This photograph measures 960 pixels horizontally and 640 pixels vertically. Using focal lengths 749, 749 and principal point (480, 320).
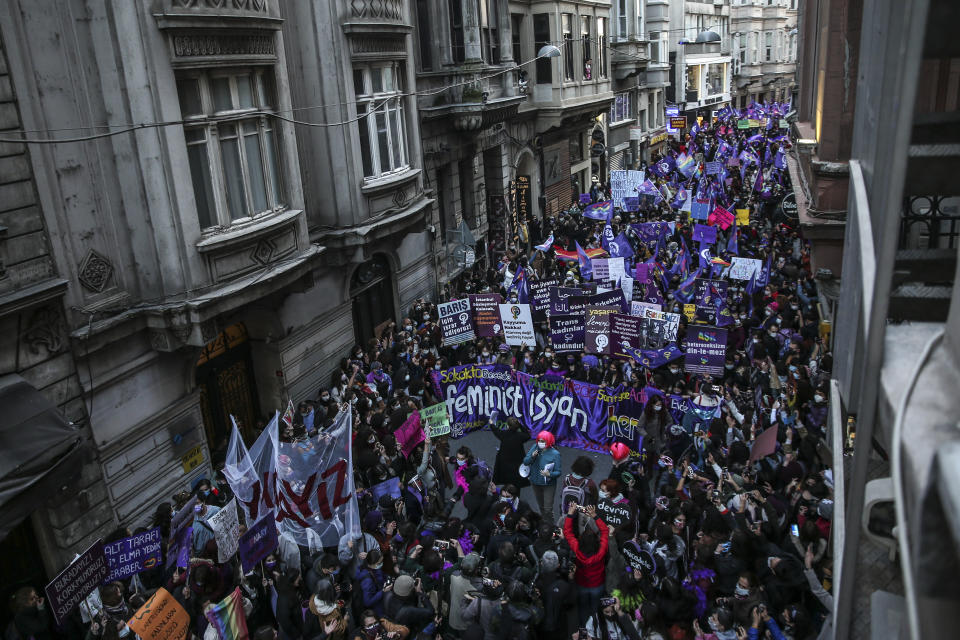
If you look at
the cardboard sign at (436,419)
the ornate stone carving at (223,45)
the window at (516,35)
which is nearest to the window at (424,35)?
the window at (516,35)

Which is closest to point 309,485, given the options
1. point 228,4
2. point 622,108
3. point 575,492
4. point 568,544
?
point 568,544

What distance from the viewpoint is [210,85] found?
1162 centimetres

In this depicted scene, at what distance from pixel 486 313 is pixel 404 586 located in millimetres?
8336

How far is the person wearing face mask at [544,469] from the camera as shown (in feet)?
32.9

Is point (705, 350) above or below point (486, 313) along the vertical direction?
below

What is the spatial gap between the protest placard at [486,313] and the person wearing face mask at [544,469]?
199 inches

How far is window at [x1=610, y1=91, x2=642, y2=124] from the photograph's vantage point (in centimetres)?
4103

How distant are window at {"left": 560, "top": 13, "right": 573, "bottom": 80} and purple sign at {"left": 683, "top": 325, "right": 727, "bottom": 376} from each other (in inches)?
733

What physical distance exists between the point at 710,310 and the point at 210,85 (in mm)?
9630

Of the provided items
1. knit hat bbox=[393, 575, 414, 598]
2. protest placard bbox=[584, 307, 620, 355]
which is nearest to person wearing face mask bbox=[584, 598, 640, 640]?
knit hat bbox=[393, 575, 414, 598]

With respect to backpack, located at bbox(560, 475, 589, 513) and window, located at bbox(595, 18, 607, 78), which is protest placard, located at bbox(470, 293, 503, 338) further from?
window, located at bbox(595, 18, 607, 78)

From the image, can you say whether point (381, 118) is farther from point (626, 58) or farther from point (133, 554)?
point (626, 58)

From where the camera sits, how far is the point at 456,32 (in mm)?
21281

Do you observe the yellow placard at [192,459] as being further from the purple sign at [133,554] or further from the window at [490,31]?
the window at [490,31]
